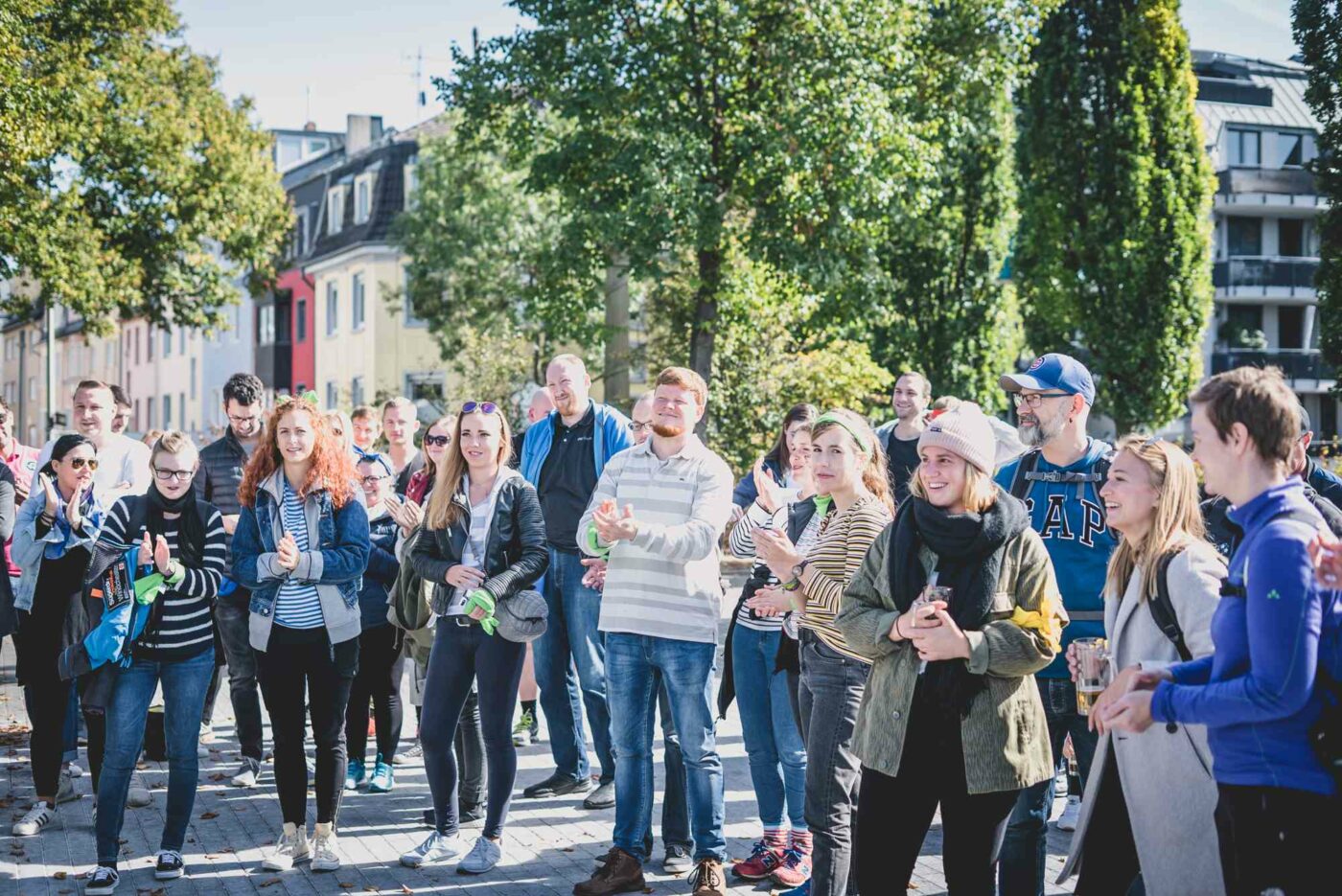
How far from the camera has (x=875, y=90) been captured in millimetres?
21969

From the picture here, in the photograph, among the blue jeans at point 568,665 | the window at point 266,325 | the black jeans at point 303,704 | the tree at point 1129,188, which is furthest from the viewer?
the window at point 266,325

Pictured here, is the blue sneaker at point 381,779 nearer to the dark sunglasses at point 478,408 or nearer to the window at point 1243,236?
the dark sunglasses at point 478,408

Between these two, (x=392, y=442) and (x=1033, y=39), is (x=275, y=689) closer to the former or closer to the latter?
(x=392, y=442)

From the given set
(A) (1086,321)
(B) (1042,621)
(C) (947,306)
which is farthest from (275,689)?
(A) (1086,321)

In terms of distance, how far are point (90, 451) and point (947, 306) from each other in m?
28.8

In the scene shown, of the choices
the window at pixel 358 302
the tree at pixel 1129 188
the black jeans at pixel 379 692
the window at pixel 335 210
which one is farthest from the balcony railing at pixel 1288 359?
the black jeans at pixel 379 692

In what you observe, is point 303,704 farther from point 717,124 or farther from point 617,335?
point 617,335

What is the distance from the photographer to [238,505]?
842 cm

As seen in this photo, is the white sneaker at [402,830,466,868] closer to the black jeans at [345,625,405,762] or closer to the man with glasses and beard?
the black jeans at [345,625,405,762]

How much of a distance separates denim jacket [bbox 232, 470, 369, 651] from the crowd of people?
0.06 ft

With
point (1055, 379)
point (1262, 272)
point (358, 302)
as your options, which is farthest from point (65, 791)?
point (1262, 272)

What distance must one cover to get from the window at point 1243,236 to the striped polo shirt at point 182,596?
54.2 meters

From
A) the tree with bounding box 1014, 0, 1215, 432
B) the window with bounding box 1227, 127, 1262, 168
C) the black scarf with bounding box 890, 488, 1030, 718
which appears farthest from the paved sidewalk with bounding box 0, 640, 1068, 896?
the window with bounding box 1227, 127, 1262, 168

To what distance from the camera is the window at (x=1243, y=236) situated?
5481 cm
